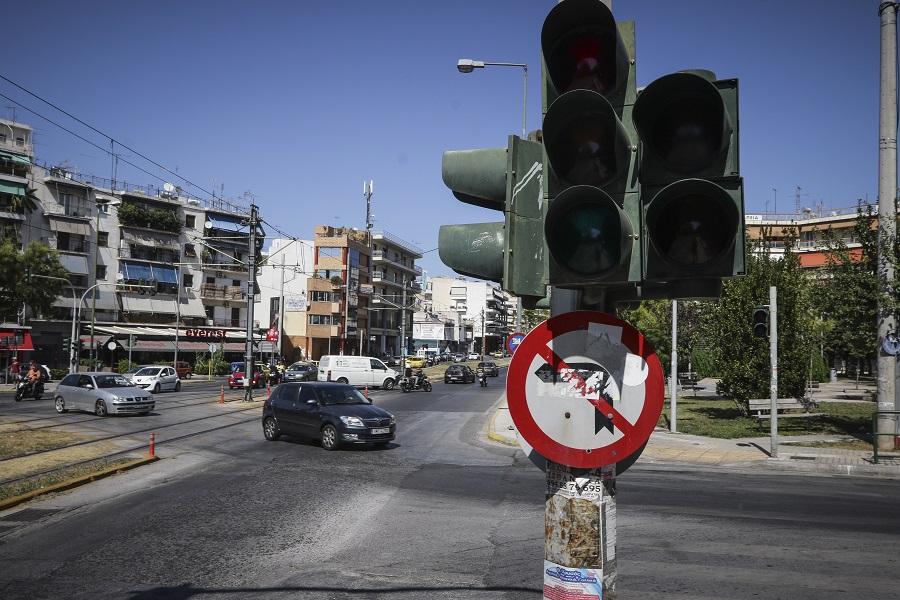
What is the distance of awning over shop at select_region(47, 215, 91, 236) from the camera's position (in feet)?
200

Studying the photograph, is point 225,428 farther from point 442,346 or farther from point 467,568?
point 442,346

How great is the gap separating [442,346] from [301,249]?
53.7 meters

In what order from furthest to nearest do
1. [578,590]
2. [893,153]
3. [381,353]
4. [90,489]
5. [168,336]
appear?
[381,353] < [168,336] < [893,153] < [90,489] < [578,590]

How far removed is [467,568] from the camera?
718 centimetres

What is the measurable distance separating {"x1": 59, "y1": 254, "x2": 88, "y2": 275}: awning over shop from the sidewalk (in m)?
53.9

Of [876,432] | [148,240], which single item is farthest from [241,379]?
[876,432]

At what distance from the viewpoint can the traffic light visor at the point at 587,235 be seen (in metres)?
2.75

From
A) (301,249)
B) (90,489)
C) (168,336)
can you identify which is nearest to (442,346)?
(301,249)

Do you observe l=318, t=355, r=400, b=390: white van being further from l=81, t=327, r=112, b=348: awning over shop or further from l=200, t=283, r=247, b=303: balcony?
l=200, t=283, r=247, b=303: balcony

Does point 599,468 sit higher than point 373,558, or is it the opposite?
point 599,468

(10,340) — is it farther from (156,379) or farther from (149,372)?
(156,379)

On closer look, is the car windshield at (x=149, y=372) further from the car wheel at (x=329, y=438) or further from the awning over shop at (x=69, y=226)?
the car wheel at (x=329, y=438)

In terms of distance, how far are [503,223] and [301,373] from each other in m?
46.4

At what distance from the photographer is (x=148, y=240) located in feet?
227
